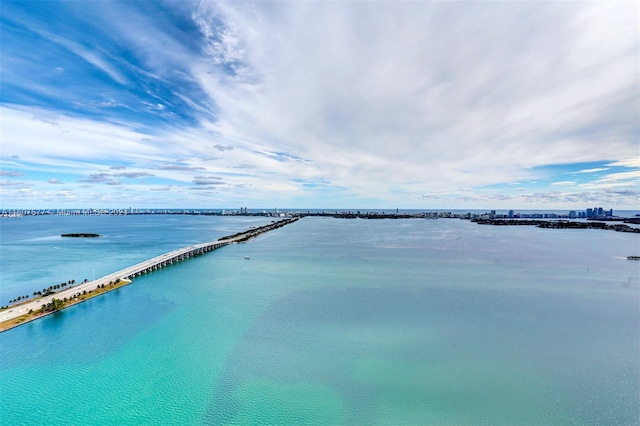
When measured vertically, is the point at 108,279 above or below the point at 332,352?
above

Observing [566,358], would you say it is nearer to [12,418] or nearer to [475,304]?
[475,304]

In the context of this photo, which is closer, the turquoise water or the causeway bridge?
the turquoise water

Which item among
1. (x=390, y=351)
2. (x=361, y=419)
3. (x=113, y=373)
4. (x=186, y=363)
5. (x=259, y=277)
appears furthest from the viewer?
(x=259, y=277)

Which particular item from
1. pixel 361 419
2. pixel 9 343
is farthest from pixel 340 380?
Result: pixel 9 343

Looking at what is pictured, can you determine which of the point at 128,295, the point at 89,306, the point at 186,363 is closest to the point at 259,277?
the point at 128,295

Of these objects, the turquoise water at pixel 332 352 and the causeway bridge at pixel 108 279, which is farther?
the causeway bridge at pixel 108 279

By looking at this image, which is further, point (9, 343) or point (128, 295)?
point (128, 295)

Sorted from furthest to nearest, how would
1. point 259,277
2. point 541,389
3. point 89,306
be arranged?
point 259,277 → point 89,306 → point 541,389

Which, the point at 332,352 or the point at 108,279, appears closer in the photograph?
the point at 332,352
